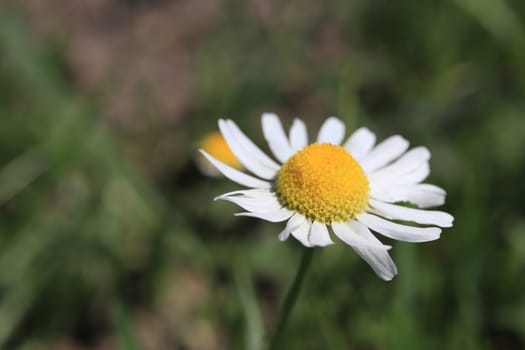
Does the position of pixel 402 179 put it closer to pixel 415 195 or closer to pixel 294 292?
pixel 415 195

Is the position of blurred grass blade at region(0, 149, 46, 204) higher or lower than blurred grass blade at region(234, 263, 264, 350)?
higher

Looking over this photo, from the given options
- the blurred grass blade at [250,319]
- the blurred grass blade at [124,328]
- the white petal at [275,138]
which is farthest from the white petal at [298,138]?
the blurred grass blade at [124,328]

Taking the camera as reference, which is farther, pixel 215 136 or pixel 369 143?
pixel 215 136

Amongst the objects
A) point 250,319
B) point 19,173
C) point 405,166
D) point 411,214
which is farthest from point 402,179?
point 19,173

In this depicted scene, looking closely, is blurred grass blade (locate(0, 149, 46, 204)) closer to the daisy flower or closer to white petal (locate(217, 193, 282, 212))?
the daisy flower

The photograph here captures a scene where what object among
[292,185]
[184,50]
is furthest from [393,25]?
[292,185]

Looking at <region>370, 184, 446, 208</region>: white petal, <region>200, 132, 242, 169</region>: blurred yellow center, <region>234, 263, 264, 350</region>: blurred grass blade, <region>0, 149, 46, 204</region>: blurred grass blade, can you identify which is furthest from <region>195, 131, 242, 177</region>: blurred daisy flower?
<region>370, 184, 446, 208</region>: white petal

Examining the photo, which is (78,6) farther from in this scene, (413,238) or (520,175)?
(413,238)
